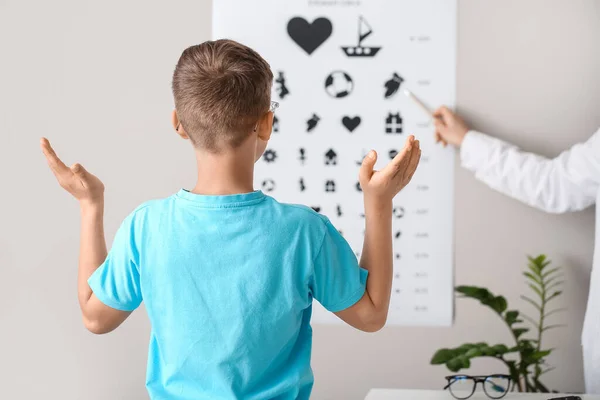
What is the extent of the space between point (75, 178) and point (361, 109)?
1294mm

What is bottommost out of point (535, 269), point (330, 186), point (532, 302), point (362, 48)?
point (532, 302)

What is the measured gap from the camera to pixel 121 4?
7.59 feet

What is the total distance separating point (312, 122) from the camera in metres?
2.29

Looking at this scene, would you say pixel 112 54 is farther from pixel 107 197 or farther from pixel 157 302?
pixel 157 302

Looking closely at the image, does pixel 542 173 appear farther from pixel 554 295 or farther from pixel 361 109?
pixel 361 109

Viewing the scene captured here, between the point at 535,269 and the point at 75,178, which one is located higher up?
the point at 75,178

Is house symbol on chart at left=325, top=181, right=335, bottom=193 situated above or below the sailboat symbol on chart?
below

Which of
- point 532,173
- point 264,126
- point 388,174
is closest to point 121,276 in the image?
point 264,126

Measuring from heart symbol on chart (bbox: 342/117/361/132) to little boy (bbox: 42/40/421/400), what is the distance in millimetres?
1221

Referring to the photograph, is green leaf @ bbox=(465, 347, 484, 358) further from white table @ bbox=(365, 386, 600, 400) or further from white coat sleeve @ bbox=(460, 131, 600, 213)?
white coat sleeve @ bbox=(460, 131, 600, 213)

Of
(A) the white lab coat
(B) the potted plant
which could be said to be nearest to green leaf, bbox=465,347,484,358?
(B) the potted plant

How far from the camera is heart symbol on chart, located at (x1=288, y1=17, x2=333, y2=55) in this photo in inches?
88.7

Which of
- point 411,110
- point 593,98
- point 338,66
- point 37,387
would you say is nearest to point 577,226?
point 593,98

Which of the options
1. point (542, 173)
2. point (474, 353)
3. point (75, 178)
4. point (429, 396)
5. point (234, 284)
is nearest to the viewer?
point (234, 284)
